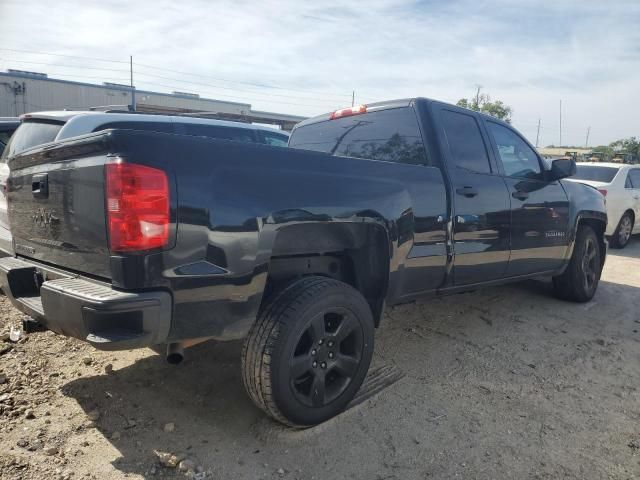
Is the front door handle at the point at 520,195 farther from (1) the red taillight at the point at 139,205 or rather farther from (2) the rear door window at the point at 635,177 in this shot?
(2) the rear door window at the point at 635,177

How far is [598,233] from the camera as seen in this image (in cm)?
567

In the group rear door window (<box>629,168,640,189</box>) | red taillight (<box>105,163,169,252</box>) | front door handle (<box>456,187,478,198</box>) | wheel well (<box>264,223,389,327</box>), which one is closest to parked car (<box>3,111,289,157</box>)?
front door handle (<box>456,187,478,198</box>)

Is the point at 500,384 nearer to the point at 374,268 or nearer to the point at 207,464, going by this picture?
the point at 374,268

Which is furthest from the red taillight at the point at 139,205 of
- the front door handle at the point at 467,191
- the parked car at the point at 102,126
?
the parked car at the point at 102,126

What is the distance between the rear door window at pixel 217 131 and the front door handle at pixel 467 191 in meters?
3.54

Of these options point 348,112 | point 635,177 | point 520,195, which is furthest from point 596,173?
point 348,112

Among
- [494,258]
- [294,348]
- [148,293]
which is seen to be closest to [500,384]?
[494,258]

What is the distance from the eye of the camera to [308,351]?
2.68 metres

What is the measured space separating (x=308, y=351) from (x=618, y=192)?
29.2ft

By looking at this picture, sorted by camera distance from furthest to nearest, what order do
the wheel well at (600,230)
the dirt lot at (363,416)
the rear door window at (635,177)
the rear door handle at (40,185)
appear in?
the rear door window at (635,177) < the wheel well at (600,230) < the rear door handle at (40,185) < the dirt lot at (363,416)

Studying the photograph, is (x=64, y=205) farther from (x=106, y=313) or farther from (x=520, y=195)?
(x=520, y=195)

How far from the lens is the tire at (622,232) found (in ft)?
31.3

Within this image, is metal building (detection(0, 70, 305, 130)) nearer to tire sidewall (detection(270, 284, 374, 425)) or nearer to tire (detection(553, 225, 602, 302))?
tire (detection(553, 225, 602, 302))

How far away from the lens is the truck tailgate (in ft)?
7.33
